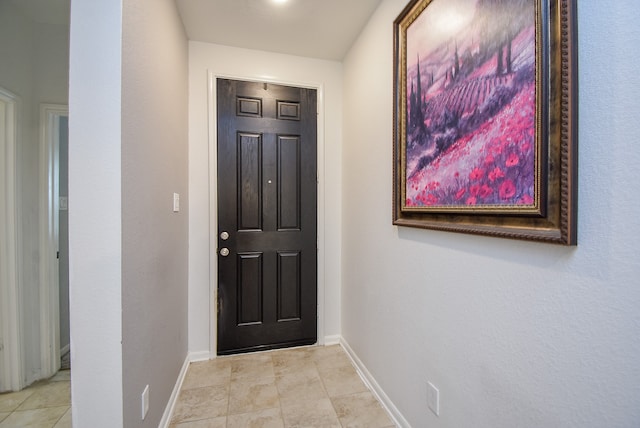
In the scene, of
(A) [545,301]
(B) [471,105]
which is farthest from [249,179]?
(A) [545,301]

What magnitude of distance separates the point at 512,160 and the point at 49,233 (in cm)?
260

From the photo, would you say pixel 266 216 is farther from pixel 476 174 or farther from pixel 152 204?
pixel 476 174

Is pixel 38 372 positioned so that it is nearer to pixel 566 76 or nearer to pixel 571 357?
pixel 571 357

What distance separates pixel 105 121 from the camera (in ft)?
3.18

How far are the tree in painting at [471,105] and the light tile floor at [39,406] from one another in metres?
2.27

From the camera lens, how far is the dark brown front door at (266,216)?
7.23 feet

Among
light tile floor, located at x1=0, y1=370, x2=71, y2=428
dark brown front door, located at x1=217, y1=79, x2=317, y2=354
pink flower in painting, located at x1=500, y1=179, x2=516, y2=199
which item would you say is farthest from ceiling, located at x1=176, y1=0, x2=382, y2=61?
light tile floor, located at x1=0, y1=370, x2=71, y2=428

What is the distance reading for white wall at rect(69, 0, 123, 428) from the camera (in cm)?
95

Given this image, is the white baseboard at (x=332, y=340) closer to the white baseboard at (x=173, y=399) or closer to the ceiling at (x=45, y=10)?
the white baseboard at (x=173, y=399)

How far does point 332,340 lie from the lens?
242cm

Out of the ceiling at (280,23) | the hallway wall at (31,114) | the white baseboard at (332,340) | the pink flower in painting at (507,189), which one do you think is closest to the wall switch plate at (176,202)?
the hallway wall at (31,114)

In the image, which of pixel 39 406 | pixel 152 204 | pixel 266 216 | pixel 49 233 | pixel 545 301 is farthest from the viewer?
pixel 266 216

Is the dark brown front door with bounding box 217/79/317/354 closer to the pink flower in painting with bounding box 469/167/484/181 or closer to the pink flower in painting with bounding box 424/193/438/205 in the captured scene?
the pink flower in painting with bounding box 424/193/438/205

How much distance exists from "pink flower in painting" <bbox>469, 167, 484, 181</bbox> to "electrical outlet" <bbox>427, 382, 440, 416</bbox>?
0.93 meters
